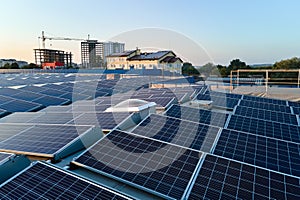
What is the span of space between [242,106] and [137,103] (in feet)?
22.8

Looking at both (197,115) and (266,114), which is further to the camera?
(266,114)

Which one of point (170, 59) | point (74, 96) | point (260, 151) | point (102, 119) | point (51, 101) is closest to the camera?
point (260, 151)

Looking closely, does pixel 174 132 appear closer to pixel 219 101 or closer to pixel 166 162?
pixel 166 162

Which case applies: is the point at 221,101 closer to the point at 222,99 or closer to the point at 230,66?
the point at 222,99

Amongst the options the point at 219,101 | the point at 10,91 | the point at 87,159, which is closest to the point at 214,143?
the point at 87,159

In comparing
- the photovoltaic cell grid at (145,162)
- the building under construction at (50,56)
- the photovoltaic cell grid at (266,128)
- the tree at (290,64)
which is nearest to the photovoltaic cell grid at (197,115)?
the photovoltaic cell grid at (266,128)

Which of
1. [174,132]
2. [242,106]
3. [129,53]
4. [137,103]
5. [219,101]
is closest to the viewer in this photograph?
[174,132]

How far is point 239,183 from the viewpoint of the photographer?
513cm

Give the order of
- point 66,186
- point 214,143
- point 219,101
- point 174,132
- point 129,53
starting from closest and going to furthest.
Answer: point 66,186
point 214,143
point 174,132
point 219,101
point 129,53

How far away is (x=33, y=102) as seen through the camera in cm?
1697

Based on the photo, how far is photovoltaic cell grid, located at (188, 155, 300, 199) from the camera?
4.76m

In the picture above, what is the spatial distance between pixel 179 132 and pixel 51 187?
4.76 metres

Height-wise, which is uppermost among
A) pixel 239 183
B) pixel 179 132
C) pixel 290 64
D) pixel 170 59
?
pixel 170 59

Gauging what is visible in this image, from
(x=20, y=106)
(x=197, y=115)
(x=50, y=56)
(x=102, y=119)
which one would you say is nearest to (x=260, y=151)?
(x=197, y=115)
